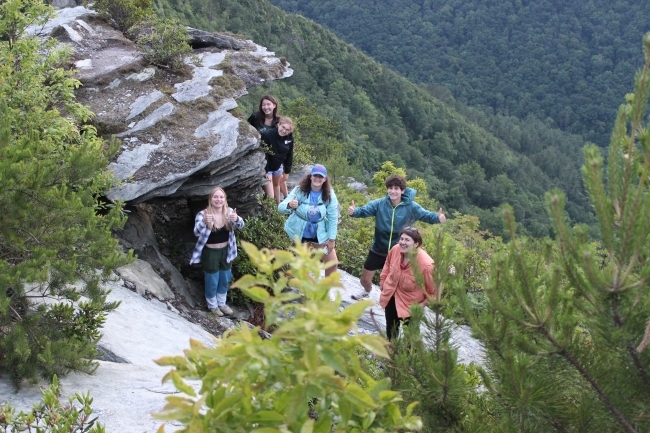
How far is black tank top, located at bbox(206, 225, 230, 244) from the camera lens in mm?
6973

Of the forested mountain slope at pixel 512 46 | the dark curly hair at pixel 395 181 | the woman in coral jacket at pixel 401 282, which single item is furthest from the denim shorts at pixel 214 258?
the forested mountain slope at pixel 512 46

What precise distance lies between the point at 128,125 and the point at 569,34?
16498 centimetres

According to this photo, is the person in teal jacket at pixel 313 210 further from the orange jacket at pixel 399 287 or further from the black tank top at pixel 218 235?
the orange jacket at pixel 399 287

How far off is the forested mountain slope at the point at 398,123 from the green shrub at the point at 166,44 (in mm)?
62474

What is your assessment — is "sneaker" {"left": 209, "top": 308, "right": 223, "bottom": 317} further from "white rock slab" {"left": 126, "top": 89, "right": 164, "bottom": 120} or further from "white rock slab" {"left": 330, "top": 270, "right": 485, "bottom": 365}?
"white rock slab" {"left": 126, "top": 89, "right": 164, "bottom": 120}

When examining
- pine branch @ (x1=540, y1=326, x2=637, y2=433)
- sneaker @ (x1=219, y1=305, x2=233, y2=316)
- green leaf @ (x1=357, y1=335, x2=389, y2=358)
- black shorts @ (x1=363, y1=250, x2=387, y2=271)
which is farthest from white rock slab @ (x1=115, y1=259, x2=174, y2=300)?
green leaf @ (x1=357, y1=335, x2=389, y2=358)

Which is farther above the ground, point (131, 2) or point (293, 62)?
point (131, 2)

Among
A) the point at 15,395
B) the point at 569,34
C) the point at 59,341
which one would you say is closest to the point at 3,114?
the point at 59,341

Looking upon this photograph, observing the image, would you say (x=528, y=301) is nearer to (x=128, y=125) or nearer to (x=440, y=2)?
(x=128, y=125)

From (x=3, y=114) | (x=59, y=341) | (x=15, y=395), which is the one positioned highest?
(x=3, y=114)

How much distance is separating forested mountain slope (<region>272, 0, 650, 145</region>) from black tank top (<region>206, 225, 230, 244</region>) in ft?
434

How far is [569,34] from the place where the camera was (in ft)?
496

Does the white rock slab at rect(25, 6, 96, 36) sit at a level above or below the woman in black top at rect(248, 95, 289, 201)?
above

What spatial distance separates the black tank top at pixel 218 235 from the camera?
22.9 feet
